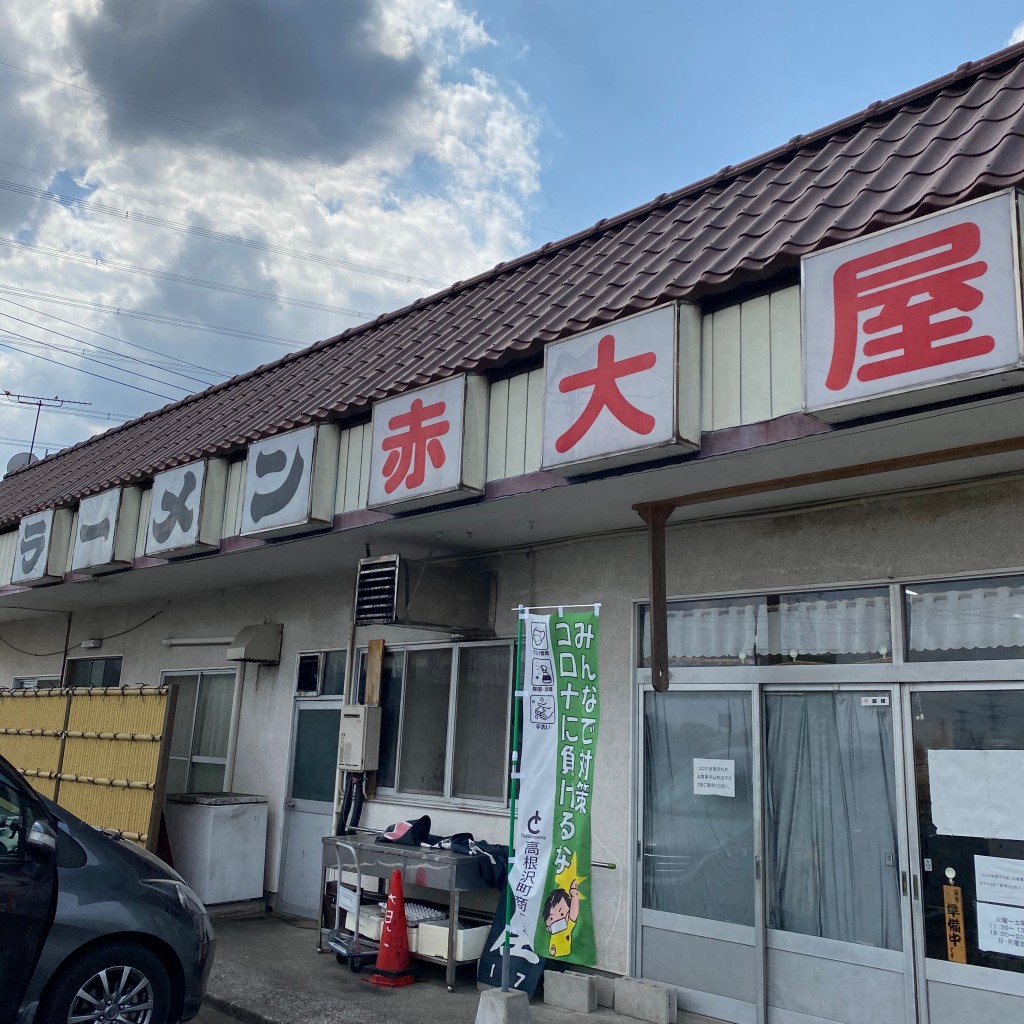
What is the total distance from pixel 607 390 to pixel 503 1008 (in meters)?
3.58

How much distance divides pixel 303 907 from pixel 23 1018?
4.82 m

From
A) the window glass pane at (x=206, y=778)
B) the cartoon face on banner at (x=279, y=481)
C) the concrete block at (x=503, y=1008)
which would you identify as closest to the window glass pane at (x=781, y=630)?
the concrete block at (x=503, y=1008)

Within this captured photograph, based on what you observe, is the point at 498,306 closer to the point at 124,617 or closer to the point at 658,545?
the point at 658,545

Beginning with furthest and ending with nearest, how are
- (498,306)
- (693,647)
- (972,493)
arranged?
(498,306) < (693,647) < (972,493)

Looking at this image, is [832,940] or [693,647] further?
[693,647]

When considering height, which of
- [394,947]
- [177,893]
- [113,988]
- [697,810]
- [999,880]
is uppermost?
[697,810]

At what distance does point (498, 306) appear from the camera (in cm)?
818

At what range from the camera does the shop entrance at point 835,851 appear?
5.45 meters

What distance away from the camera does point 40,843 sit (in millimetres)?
5105

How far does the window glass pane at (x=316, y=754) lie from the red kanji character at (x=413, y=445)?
373 centimetres

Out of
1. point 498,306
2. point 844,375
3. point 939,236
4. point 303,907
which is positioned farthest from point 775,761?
point 303,907

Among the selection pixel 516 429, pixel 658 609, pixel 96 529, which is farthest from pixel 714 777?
pixel 96 529

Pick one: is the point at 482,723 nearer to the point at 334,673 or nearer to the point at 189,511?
the point at 334,673

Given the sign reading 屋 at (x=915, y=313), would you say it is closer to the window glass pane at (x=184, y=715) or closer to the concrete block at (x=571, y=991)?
Answer: the concrete block at (x=571, y=991)
